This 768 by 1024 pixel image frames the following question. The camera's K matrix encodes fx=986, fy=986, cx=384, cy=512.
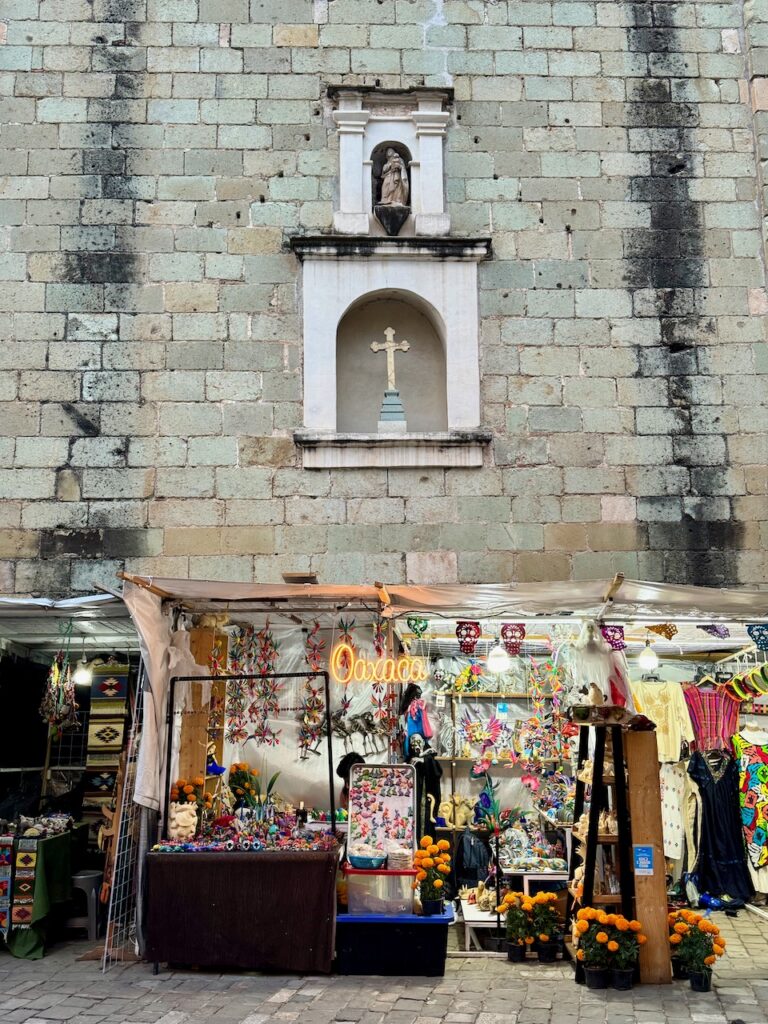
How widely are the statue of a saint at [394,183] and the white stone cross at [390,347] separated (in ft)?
3.48

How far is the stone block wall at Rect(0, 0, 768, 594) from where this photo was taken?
7730 mm

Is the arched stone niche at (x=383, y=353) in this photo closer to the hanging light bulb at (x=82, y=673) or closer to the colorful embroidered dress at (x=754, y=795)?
the hanging light bulb at (x=82, y=673)

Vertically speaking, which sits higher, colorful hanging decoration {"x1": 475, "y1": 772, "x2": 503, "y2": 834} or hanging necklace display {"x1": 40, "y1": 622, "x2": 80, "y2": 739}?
hanging necklace display {"x1": 40, "y1": 622, "x2": 80, "y2": 739}

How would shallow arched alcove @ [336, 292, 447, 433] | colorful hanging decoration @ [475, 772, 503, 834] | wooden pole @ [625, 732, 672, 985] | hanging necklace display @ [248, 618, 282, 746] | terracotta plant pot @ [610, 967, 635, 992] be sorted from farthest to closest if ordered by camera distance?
shallow arched alcove @ [336, 292, 447, 433] < colorful hanging decoration @ [475, 772, 503, 834] < hanging necklace display @ [248, 618, 282, 746] < wooden pole @ [625, 732, 672, 985] < terracotta plant pot @ [610, 967, 635, 992]

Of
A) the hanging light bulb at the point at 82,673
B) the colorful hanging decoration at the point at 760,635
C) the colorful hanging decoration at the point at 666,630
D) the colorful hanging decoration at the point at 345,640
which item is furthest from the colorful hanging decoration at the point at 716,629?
the hanging light bulb at the point at 82,673

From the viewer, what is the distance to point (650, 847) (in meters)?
5.83

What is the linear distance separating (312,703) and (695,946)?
9.24 feet

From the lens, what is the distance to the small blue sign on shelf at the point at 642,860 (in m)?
5.79

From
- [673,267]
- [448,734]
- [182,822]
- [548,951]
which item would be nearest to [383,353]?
[673,267]

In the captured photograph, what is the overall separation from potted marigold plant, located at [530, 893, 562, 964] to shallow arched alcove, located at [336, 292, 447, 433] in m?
3.79

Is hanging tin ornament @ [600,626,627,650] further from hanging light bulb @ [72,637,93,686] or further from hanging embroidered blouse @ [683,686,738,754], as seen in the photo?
hanging light bulb @ [72,637,93,686]

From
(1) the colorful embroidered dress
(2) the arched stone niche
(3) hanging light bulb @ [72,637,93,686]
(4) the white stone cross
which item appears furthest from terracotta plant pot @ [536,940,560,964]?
(4) the white stone cross

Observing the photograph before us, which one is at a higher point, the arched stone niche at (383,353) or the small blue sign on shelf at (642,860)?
the arched stone niche at (383,353)

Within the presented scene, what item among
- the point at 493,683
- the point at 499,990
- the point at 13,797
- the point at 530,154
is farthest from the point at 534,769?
the point at 530,154
